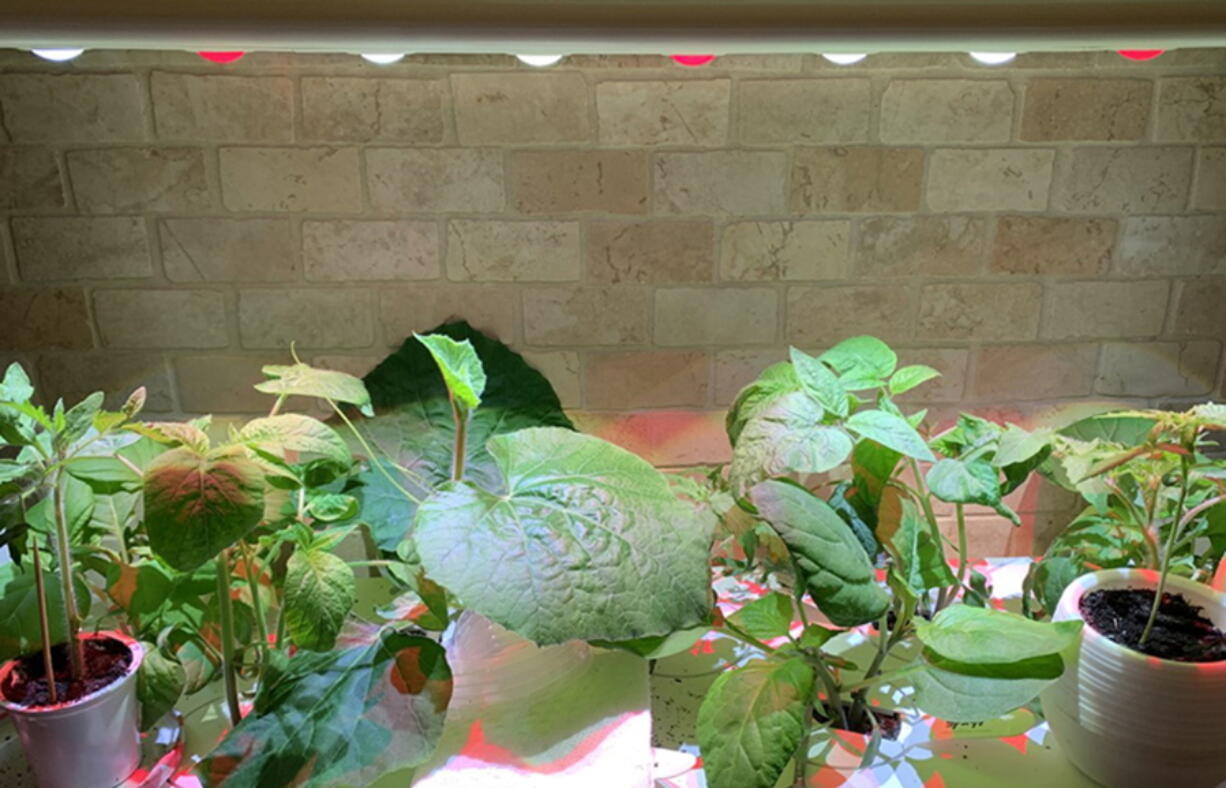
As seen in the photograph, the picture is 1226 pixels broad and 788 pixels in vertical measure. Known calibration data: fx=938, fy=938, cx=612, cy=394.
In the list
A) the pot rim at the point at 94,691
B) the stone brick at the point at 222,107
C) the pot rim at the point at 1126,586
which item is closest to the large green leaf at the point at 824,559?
the pot rim at the point at 1126,586

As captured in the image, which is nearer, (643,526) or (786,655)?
(643,526)

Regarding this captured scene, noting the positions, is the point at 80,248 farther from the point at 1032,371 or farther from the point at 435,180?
the point at 1032,371

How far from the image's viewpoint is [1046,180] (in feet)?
4.11

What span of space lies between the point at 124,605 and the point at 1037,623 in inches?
32.6

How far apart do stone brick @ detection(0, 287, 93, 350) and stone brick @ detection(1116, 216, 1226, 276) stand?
→ 1405mm

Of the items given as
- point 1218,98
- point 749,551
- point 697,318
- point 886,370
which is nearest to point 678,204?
point 697,318

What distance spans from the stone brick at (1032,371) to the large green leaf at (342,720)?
900mm

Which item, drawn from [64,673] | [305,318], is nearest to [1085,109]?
[305,318]

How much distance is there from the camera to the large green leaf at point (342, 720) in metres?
0.76

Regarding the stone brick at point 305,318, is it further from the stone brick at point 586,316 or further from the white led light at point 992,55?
the white led light at point 992,55

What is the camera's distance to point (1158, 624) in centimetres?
87

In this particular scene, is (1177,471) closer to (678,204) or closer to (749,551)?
(749,551)

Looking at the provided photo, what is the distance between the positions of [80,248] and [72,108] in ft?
0.57

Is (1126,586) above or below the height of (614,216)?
below
